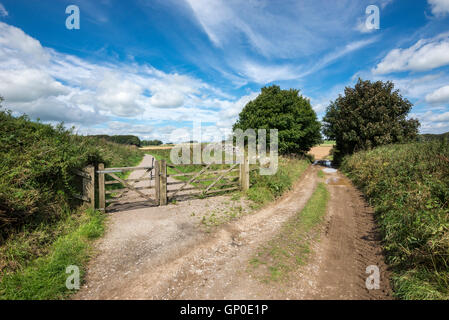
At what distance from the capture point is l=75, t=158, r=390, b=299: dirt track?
341 cm

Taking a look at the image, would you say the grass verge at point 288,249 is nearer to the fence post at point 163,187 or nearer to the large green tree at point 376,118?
the fence post at point 163,187

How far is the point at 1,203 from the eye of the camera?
3.92m

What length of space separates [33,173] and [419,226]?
9.66 meters

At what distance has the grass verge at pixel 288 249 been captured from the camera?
156 inches

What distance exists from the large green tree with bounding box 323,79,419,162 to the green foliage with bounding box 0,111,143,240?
2316cm

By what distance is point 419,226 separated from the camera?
4348 millimetres

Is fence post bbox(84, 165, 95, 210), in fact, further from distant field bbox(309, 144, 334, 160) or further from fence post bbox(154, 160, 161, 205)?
distant field bbox(309, 144, 334, 160)

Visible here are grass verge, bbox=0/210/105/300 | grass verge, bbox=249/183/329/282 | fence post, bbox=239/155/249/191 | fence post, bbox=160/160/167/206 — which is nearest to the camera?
grass verge, bbox=0/210/105/300

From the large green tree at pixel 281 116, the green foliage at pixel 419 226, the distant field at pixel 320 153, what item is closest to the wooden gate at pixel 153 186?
the green foliage at pixel 419 226

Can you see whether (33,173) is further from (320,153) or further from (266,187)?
(320,153)

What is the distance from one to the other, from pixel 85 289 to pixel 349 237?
6750mm

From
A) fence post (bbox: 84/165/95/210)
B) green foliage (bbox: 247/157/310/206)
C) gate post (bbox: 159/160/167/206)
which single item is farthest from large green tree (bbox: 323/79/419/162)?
fence post (bbox: 84/165/95/210)

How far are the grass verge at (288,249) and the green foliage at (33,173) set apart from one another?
212 inches
